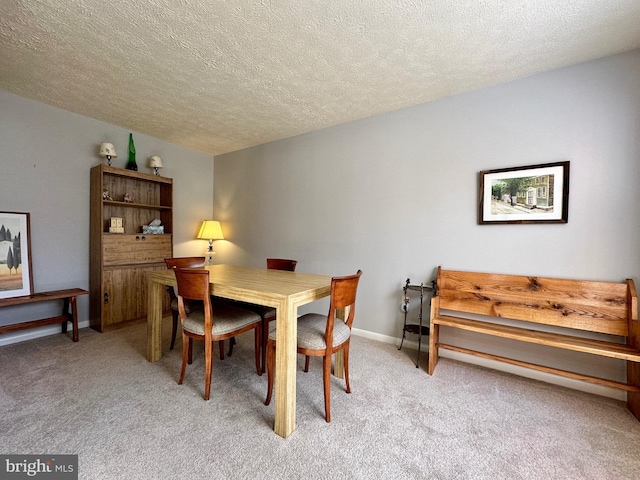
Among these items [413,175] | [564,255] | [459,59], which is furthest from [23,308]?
[564,255]

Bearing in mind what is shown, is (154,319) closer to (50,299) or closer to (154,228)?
(50,299)

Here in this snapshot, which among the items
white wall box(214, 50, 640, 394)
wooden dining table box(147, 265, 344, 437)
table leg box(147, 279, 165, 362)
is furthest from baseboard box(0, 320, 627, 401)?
table leg box(147, 279, 165, 362)

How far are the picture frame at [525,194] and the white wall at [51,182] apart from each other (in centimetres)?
431

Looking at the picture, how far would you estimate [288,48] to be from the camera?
200 cm

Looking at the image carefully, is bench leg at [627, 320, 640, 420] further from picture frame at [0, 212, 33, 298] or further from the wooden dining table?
picture frame at [0, 212, 33, 298]

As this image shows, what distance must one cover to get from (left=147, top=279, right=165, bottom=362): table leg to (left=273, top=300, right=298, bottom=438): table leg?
56.6 inches

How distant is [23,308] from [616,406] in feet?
17.4

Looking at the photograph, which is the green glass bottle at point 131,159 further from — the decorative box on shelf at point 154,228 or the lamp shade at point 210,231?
the lamp shade at point 210,231

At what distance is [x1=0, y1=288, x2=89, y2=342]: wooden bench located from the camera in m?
2.64

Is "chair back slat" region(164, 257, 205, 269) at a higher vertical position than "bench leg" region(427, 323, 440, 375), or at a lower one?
higher

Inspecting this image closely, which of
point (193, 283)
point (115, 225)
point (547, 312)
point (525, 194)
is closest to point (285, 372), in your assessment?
point (193, 283)

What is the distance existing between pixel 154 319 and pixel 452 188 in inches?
119

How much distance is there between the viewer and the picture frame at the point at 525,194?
2186 millimetres

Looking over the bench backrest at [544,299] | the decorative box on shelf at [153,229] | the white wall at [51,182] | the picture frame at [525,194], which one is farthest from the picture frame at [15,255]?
the picture frame at [525,194]
